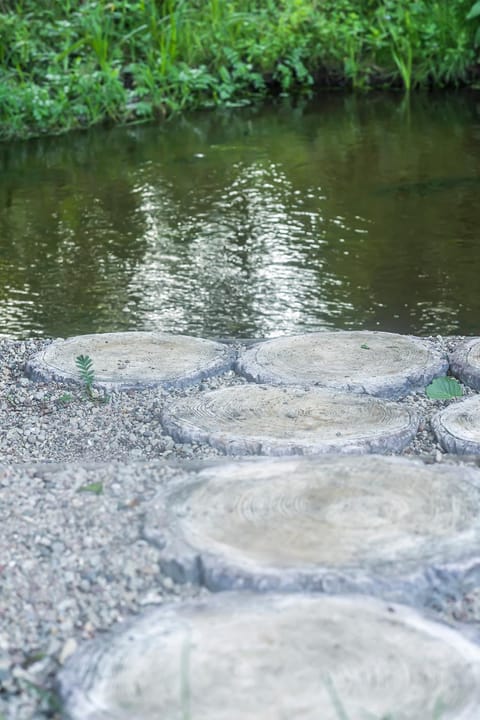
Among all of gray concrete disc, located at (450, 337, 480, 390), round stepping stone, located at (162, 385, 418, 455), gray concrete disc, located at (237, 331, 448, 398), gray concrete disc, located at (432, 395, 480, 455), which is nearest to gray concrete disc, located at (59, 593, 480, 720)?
round stepping stone, located at (162, 385, 418, 455)

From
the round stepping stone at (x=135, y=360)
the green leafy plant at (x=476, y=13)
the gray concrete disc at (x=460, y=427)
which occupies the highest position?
the green leafy plant at (x=476, y=13)

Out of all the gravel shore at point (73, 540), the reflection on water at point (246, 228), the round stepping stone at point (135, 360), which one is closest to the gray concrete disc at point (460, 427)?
the gravel shore at point (73, 540)

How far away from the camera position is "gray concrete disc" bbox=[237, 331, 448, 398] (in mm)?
2645

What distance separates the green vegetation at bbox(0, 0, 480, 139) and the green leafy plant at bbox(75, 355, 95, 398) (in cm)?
480

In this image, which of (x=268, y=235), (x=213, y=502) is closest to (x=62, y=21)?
(x=268, y=235)

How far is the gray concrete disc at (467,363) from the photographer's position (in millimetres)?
2707

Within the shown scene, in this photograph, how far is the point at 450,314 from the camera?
12.4ft

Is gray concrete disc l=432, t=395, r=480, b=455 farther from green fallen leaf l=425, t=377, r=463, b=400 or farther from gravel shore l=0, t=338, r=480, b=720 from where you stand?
green fallen leaf l=425, t=377, r=463, b=400

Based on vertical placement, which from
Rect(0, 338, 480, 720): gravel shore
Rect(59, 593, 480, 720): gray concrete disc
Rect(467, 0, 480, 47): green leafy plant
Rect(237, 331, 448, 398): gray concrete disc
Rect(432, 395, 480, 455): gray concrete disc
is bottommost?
Rect(237, 331, 448, 398): gray concrete disc

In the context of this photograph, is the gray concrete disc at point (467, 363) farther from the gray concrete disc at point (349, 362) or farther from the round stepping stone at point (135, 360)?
the round stepping stone at point (135, 360)

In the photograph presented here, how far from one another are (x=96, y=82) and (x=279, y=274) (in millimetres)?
3737

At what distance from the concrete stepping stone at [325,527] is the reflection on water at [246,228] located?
179 cm

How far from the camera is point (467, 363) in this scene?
2754 mm

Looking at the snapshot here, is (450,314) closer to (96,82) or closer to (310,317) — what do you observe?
(310,317)
